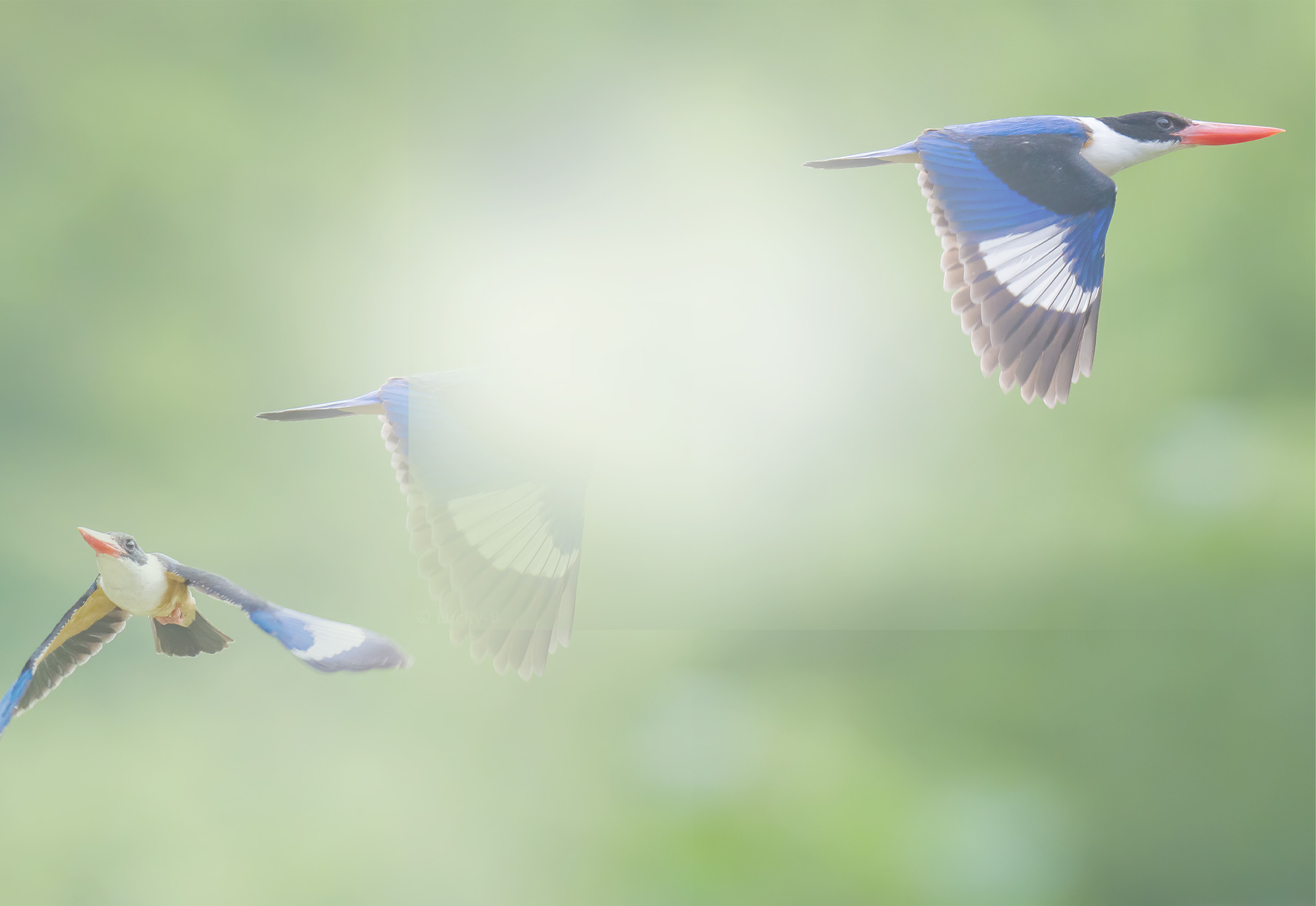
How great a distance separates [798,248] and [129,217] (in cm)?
159

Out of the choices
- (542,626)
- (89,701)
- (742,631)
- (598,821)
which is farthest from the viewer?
(742,631)

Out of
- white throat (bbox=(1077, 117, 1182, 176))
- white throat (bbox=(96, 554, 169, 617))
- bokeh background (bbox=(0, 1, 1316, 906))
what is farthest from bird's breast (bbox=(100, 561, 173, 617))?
bokeh background (bbox=(0, 1, 1316, 906))

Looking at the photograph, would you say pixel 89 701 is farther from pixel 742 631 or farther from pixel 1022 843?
pixel 1022 843

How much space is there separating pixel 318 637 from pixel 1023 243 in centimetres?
64

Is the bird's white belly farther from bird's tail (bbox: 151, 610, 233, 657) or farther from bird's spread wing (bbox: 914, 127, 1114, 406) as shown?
bird's spread wing (bbox: 914, 127, 1114, 406)

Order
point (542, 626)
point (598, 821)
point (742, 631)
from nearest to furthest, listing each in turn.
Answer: point (542, 626) → point (598, 821) → point (742, 631)

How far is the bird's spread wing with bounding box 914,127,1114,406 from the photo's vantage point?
2.76 feet

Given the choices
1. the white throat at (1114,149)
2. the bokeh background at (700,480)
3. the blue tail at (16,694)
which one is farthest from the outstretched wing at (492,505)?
the bokeh background at (700,480)

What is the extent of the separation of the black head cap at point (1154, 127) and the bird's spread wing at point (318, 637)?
75 centimetres

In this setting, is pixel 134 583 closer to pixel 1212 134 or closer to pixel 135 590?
pixel 135 590

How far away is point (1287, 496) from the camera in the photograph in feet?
8.38

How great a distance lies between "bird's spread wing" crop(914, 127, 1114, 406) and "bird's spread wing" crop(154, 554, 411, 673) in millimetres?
513

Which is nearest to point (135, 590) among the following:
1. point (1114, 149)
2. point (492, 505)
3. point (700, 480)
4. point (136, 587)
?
point (136, 587)

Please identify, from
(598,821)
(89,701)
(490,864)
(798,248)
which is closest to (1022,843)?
(598,821)
